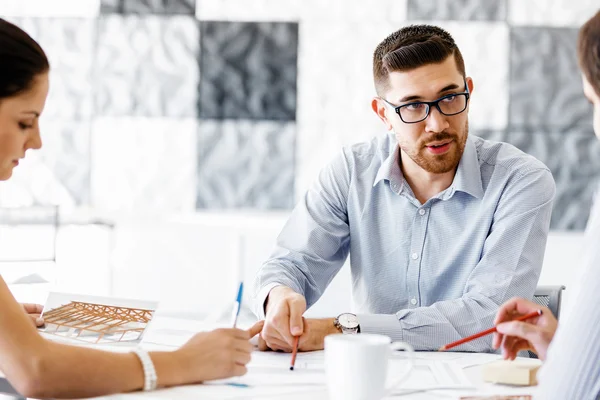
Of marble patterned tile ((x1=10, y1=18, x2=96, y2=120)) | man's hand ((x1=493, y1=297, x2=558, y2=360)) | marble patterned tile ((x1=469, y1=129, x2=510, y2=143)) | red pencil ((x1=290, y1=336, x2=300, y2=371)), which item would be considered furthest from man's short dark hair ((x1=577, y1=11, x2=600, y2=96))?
marble patterned tile ((x1=10, y1=18, x2=96, y2=120))

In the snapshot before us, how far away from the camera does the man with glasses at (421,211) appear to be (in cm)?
184

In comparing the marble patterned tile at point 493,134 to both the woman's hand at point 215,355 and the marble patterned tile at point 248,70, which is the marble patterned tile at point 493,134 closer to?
the marble patterned tile at point 248,70

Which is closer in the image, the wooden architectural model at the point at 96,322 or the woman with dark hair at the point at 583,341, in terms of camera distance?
the woman with dark hair at the point at 583,341

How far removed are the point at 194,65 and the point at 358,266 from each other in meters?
1.47

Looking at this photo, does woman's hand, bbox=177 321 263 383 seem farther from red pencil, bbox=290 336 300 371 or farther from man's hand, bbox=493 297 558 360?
man's hand, bbox=493 297 558 360

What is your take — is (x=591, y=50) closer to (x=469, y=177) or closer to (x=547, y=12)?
(x=469, y=177)

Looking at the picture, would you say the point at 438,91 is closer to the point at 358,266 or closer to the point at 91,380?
the point at 358,266

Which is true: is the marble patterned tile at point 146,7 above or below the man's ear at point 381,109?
above

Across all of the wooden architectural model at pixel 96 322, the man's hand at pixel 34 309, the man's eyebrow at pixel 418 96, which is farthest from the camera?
the man's eyebrow at pixel 418 96

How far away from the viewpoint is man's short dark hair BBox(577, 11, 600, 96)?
1102 mm

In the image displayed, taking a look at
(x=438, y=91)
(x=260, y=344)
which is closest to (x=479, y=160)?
(x=438, y=91)

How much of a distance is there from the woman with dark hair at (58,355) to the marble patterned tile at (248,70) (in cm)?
184

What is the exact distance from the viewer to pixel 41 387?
119cm

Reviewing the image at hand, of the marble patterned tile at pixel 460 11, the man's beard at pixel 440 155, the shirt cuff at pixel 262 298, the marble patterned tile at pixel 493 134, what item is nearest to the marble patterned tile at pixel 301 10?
the marble patterned tile at pixel 460 11
